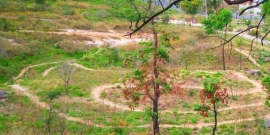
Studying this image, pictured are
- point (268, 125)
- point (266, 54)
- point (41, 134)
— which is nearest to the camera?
point (41, 134)

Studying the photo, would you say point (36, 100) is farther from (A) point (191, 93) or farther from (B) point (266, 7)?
(B) point (266, 7)

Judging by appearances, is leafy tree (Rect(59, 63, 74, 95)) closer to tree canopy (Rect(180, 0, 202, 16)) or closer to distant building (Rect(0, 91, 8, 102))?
distant building (Rect(0, 91, 8, 102))

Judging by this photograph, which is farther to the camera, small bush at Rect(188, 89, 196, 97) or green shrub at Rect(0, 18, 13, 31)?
green shrub at Rect(0, 18, 13, 31)

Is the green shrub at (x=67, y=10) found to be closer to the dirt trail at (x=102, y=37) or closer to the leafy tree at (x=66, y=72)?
the dirt trail at (x=102, y=37)

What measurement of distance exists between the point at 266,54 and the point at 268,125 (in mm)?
16091

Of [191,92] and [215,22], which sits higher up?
[215,22]

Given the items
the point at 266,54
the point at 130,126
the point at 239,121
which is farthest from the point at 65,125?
the point at 266,54

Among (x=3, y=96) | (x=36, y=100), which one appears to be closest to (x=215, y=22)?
(x=36, y=100)

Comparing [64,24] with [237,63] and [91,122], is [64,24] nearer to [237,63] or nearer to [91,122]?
[237,63]

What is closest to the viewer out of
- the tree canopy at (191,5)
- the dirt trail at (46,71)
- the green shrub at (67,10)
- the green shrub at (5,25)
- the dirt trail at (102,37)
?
the tree canopy at (191,5)

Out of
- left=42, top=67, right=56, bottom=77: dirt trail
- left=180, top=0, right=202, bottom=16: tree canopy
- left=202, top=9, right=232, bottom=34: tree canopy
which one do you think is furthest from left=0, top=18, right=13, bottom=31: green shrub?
left=202, top=9, right=232, bottom=34: tree canopy

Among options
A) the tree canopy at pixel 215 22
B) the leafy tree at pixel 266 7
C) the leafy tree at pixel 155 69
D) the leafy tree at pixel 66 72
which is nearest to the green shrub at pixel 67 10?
the leafy tree at pixel 66 72

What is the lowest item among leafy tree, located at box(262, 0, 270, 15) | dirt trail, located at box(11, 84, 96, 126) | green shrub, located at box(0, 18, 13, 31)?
dirt trail, located at box(11, 84, 96, 126)

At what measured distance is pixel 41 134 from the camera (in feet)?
43.3
